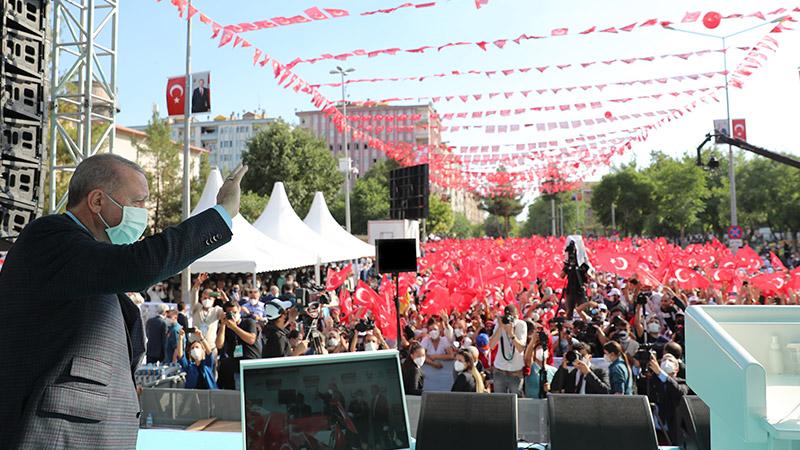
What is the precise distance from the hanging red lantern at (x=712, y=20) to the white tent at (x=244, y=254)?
9.43m

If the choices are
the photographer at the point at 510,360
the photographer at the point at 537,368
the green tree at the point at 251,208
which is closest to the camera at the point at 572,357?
the photographer at the point at 537,368

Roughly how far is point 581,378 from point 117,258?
5534mm

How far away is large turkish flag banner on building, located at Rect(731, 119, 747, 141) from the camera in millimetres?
32656

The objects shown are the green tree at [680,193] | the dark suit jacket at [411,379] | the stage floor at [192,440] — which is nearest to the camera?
the stage floor at [192,440]

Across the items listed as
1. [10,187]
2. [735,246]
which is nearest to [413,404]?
[10,187]

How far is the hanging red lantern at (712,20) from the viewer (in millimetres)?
10635

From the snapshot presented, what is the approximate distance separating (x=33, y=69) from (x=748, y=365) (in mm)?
7986

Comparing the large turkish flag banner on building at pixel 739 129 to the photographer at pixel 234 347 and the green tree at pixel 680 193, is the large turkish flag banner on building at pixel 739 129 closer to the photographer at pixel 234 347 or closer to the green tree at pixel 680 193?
the green tree at pixel 680 193

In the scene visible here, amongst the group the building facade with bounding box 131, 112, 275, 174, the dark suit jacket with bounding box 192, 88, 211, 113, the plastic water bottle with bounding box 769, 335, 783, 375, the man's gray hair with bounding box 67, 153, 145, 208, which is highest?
the building facade with bounding box 131, 112, 275, 174

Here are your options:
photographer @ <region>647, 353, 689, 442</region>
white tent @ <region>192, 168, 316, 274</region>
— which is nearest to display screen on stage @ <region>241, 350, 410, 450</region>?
photographer @ <region>647, 353, 689, 442</region>

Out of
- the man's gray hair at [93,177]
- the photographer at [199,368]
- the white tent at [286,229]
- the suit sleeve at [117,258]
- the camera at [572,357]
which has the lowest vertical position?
the photographer at [199,368]

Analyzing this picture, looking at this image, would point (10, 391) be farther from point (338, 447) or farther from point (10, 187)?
point (10, 187)

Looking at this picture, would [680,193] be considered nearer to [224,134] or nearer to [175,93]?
[175,93]

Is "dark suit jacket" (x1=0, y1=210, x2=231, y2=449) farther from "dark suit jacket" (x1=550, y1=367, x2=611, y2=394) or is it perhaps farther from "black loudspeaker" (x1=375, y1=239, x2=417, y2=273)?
"dark suit jacket" (x1=550, y1=367, x2=611, y2=394)
